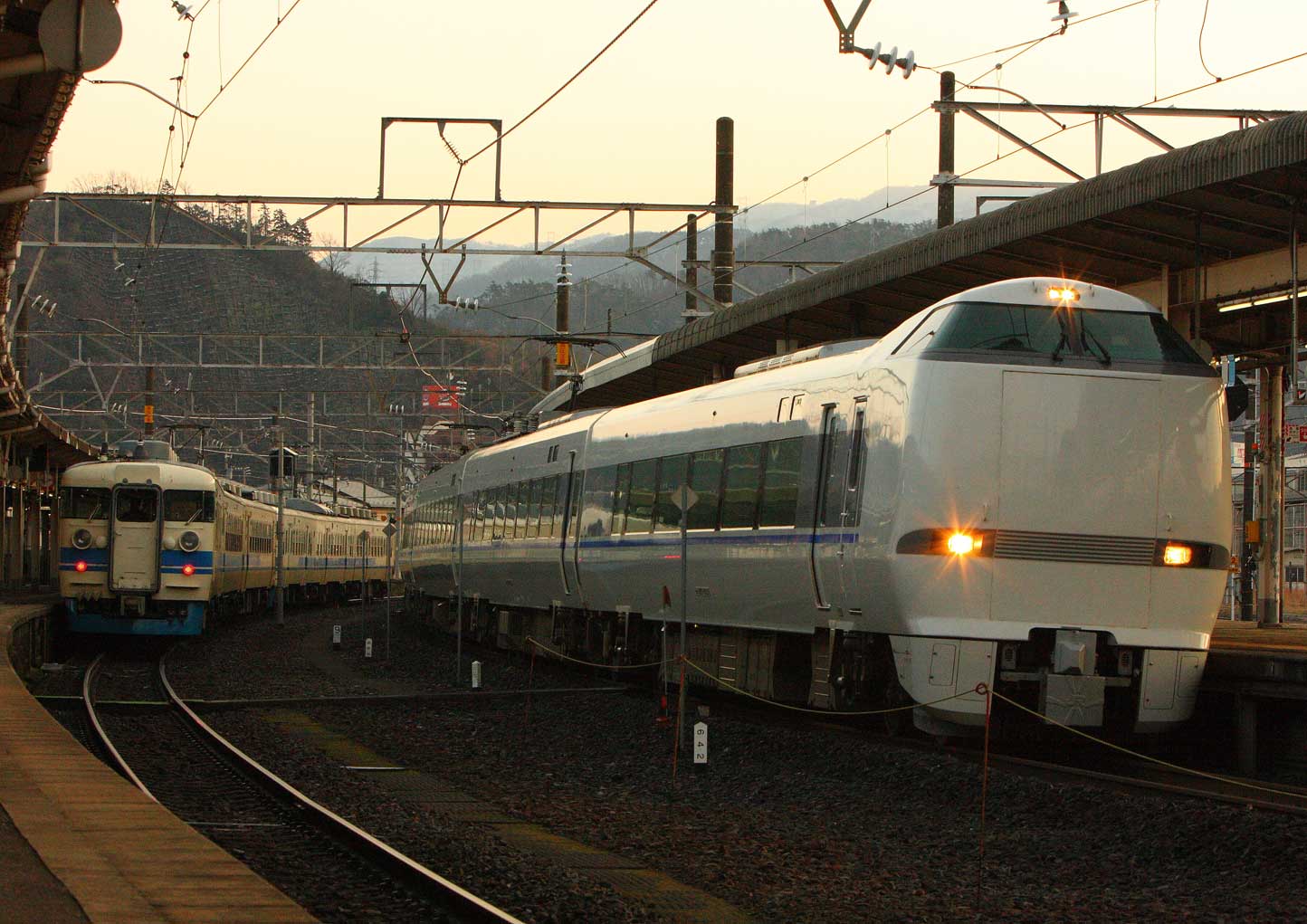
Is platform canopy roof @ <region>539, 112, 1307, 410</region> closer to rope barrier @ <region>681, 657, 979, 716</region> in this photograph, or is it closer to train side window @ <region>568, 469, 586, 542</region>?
train side window @ <region>568, 469, 586, 542</region>

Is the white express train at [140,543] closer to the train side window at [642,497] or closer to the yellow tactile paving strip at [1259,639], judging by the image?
the train side window at [642,497]

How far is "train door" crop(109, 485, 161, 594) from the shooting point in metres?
28.6

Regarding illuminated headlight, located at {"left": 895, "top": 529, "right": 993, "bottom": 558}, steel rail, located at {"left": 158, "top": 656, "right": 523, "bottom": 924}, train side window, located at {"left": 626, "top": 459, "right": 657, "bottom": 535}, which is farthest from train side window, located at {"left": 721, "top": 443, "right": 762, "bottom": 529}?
steel rail, located at {"left": 158, "top": 656, "right": 523, "bottom": 924}

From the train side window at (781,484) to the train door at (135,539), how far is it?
16720 millimetres

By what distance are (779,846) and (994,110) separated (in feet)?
45.0

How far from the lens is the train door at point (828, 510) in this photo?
1333cm

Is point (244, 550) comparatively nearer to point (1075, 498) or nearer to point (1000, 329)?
point (1000, 329)

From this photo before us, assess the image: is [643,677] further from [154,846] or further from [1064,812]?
[154,846]

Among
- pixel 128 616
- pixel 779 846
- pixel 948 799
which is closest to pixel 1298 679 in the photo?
pixel 948 799

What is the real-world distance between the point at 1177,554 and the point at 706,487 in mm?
5483

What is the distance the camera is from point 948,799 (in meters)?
11.2

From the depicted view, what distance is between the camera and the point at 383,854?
925 cm

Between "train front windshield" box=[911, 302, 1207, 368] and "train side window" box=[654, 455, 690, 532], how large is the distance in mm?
5353

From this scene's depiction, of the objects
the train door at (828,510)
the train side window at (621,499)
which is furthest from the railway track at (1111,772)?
the train side window at (621,499)
